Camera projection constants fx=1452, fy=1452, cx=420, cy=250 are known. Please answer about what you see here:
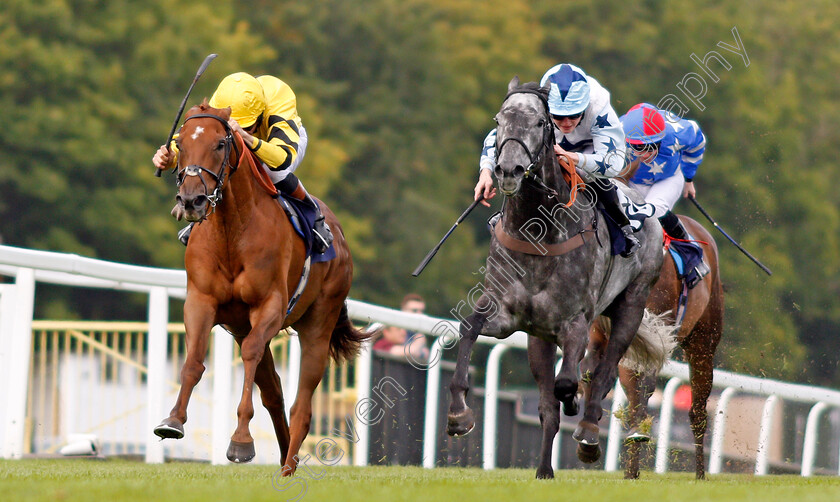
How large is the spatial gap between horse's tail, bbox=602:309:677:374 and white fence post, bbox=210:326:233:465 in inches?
97.2

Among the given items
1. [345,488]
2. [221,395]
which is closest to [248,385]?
[345,488]

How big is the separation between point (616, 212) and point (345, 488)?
241 cm

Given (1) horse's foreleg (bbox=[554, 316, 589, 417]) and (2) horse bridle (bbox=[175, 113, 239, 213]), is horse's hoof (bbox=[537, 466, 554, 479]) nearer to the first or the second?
(1) horse's foreleg (bbox=[554, 316, 589, 417])

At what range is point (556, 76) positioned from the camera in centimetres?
715

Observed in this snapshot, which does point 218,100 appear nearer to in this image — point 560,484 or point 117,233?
point 560,484

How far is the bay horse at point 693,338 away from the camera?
8398mm

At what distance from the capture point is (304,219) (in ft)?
24.6

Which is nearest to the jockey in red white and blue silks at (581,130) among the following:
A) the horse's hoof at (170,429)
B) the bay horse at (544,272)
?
the bay horse at (544,272)

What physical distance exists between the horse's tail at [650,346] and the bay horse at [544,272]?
100cm

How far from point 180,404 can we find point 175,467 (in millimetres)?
1817

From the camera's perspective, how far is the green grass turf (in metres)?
5.35

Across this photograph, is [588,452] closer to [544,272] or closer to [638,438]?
[638,438]

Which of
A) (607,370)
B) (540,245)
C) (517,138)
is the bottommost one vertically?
(607,370)

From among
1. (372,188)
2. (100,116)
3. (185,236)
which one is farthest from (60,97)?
(185,236)
